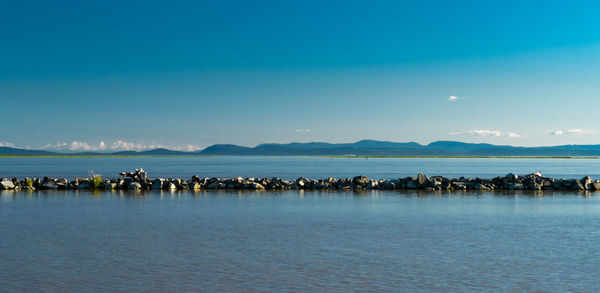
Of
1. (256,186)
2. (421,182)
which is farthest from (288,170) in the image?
(421,182)

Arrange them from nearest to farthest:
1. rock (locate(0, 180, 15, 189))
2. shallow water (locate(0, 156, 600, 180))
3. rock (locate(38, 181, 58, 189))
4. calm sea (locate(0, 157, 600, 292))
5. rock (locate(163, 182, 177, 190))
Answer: calm sea (locate(0, 157, 600, 292)), rock (locate(0, 180, 15, 189)), rock (locate(38, 181, 58, 189)), rock (locate(163, 182, 177, 190)), shallow water (locate(0, 156, 600, 180))

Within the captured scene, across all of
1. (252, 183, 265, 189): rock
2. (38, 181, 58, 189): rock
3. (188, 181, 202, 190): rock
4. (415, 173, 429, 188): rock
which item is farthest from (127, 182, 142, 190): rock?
(415, 173, 429, 188): rock

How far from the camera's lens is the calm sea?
9.44 m

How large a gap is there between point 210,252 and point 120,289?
10.6ft

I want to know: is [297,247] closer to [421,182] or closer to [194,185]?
[194,185]

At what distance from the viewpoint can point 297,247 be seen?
1266 cm

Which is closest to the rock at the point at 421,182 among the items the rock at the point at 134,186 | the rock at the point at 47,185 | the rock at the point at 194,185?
the rock at the point at 194,185

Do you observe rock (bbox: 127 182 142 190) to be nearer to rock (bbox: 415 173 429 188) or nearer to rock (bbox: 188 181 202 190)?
rock (bbox: 188 181 202 190)

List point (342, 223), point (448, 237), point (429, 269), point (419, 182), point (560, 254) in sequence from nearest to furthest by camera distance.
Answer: point (429, 269) → point (560, 254) → point (448, 237) → point (342, 223) → point (419, 182)

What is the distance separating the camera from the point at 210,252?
1199 centimetres

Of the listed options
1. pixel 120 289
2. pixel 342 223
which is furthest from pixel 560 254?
pixel 120 289

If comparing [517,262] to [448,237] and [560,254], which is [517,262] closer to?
[560,254]

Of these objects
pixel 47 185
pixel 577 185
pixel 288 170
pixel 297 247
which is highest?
pixel 47 185

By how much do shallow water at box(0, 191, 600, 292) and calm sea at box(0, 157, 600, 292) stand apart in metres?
0.03
